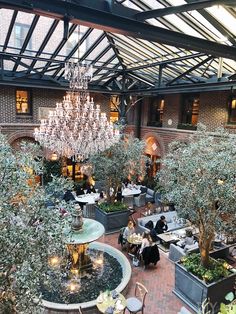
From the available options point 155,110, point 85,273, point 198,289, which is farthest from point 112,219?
point 155,110

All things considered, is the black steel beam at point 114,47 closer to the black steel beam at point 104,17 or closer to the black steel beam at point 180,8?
the black steel beam at point 104,17

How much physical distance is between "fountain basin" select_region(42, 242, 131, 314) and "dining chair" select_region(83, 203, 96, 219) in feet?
10.4

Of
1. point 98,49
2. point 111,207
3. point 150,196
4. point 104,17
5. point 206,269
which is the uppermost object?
point 98,49

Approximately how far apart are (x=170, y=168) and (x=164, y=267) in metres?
4.13

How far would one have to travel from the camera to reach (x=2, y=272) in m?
3.13

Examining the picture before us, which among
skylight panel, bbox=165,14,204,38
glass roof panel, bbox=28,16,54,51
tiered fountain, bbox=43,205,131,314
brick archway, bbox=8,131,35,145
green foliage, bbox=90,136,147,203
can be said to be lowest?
tiered fountain, bbox=43,205,131,314

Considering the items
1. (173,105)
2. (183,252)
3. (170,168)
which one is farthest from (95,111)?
(173,105)

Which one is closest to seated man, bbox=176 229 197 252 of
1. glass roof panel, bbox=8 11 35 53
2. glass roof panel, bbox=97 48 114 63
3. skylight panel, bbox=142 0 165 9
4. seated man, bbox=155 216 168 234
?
seated man, bbox=155 216 168 234

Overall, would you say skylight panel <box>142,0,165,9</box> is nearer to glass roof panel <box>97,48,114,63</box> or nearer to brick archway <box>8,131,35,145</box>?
glass roof panel <box>97,48,114,63</box>

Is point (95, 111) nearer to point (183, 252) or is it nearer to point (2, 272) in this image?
point (183, 252)

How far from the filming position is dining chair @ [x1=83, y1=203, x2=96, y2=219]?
13.2 meters

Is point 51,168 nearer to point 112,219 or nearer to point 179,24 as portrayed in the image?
point 112,219

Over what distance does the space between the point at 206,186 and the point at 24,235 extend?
14.8ft

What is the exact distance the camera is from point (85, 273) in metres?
8.48
